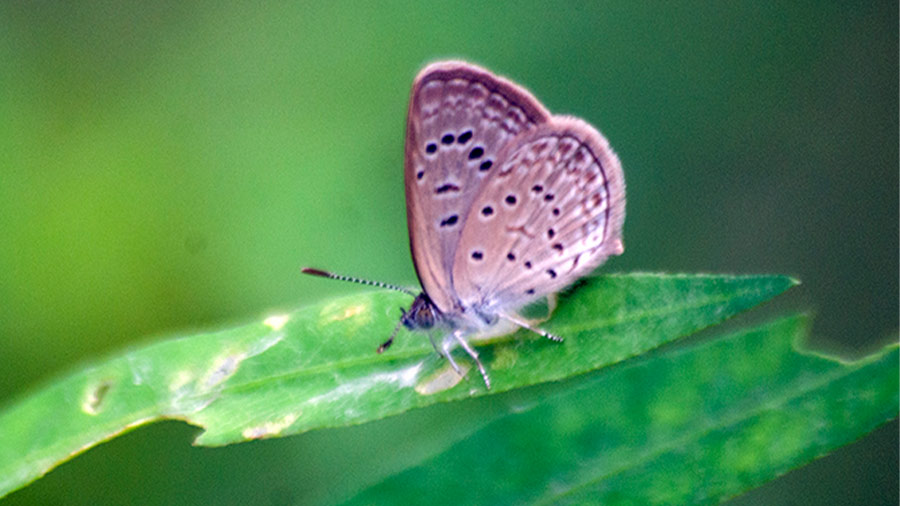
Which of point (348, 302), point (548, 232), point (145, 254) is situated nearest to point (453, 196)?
point (548, 232)

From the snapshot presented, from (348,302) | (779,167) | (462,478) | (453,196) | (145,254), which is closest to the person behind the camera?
(462,478)

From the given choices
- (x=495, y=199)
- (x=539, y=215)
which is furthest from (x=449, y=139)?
(x=539, y=215)

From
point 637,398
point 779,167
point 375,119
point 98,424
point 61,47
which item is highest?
point 61,47

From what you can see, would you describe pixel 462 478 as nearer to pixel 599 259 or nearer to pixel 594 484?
pixel 594 484

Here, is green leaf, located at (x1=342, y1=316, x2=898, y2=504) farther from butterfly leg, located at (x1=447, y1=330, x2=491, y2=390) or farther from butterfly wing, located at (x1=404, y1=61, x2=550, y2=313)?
butterfly wing, located at (x1=404, y1=61, x2=550, y2=313)

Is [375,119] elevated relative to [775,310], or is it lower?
elevated

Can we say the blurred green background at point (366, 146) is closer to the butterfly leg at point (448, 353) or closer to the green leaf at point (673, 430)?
the butterfly leg at point (448, 353)

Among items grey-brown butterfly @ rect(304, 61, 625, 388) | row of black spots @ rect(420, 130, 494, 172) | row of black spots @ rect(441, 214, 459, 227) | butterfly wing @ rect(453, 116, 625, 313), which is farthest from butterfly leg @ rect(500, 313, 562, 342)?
row of black spots @ rect(420, 130, 494, 172)
